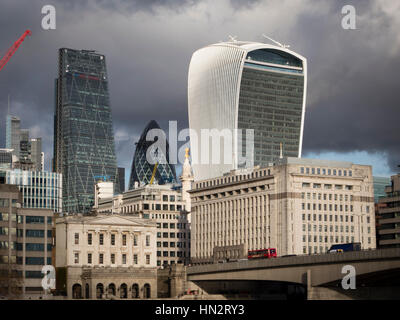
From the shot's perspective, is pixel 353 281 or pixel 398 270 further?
pixel 353 281
